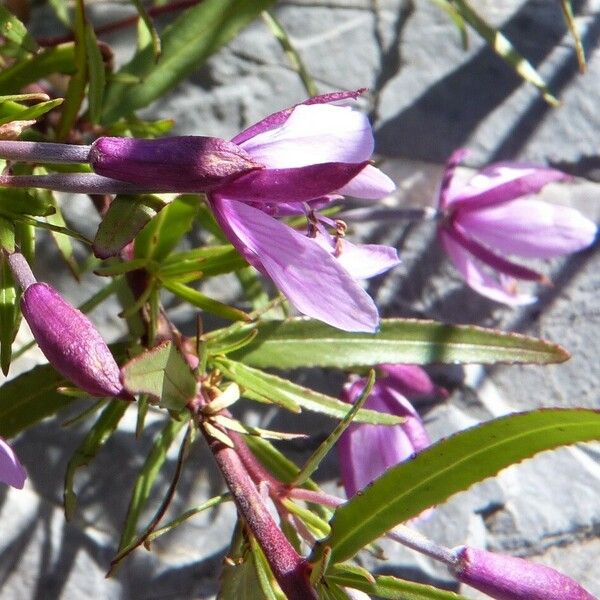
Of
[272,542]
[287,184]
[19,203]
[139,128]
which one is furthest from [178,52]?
[272,542]

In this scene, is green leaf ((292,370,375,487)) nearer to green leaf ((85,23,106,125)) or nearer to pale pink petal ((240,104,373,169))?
pale pink petal ((240,104,373,169))

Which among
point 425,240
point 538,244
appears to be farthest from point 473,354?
point 425,240

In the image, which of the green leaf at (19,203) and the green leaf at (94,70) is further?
the green leaf at (94,70)

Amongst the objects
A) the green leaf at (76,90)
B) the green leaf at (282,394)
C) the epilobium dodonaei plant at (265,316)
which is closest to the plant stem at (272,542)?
the epilobium dodonaei plant at (265,316)

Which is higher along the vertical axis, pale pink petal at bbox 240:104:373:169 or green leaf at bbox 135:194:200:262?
pale pink petal at bbox 240:104:373:169

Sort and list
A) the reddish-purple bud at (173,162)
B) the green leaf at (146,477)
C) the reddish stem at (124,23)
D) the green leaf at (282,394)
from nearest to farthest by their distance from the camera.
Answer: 1. the reddish-purple bud at (173,162)
2. the green leaf at (282,394)
3. the green leaf at (146,477)
4. the reddish stem at (124,23)

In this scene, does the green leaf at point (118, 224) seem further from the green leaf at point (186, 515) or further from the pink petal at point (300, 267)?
the green leaf at point (186, 515)

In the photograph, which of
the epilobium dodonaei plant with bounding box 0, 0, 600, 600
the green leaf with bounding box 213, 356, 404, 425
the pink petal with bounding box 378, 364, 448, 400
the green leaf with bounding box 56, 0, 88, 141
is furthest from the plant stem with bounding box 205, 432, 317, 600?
the green leaf with bounding box 56, 0, 88, 141

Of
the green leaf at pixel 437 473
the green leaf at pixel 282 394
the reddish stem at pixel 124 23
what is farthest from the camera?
the reddish stem at pixel 124 23

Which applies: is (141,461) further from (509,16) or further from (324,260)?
(509,16)
